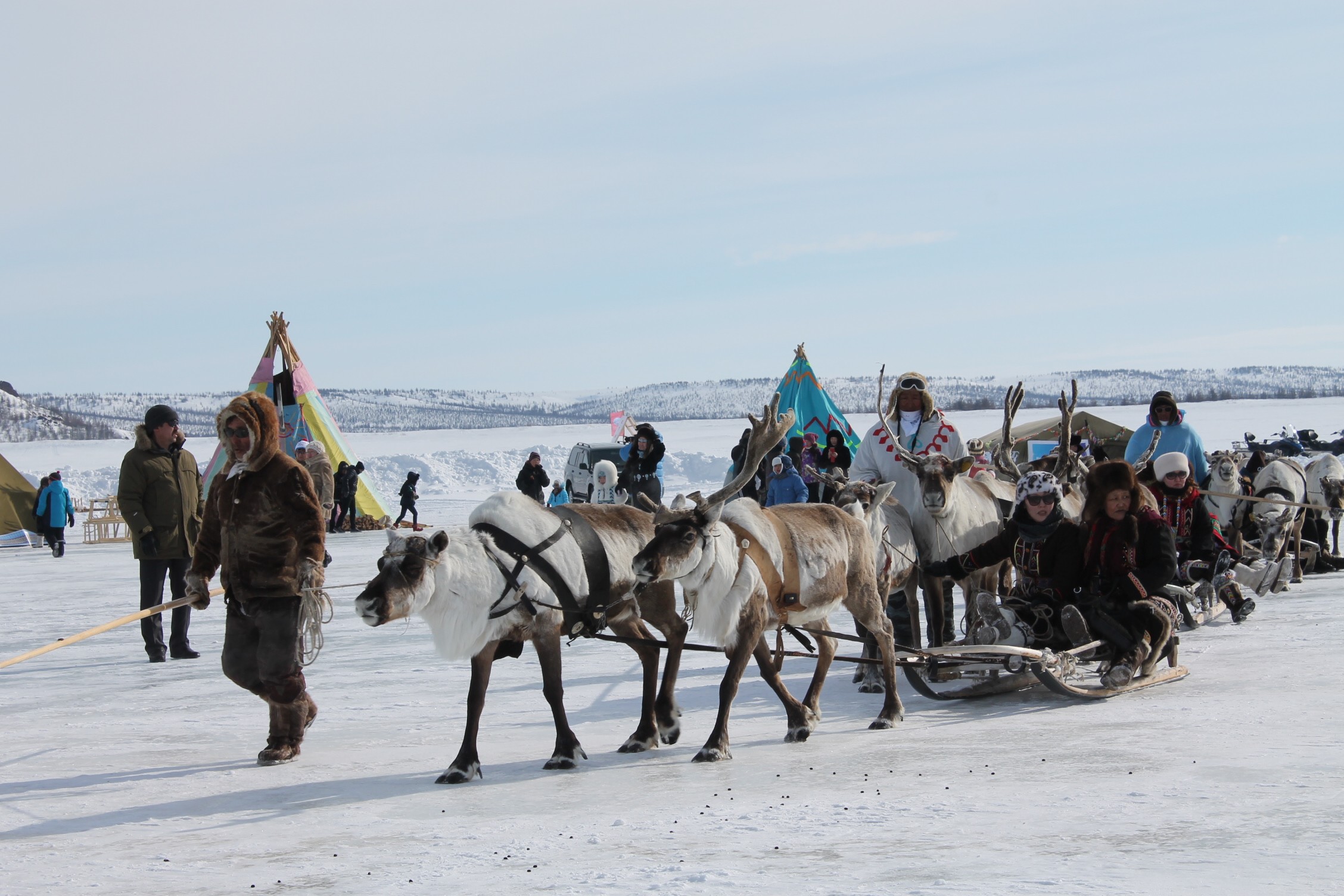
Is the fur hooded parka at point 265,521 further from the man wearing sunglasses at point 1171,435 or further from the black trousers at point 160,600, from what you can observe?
the man wearing sunglasses at point 1171,435

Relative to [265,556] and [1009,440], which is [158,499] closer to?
[265,556]

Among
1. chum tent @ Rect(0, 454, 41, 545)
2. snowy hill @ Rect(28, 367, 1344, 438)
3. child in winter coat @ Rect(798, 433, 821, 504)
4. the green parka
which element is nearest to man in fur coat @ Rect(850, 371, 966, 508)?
child in winter coat @ Rect(798, 433, 821, 504)

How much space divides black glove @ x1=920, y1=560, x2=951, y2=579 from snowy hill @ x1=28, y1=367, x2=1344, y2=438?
11579 cm

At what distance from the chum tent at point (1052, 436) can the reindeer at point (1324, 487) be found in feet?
31.4

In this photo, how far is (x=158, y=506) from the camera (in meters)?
9.10

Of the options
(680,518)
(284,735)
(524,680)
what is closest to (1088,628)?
(680,518)

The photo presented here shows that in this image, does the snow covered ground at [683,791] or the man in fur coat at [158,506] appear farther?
the man in fur coat at [158,506]

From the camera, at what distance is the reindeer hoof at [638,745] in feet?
19.6

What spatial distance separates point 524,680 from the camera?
822 cm

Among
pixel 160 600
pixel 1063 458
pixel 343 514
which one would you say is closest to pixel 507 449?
pixel 343 514

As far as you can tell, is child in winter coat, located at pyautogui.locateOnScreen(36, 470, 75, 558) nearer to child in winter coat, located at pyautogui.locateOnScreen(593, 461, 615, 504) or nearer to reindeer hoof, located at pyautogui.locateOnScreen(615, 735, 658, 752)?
child in winter coat, located at pyautogui.locateOnScreen(593, 461, 615, 504)

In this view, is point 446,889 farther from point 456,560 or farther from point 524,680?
point 524,680

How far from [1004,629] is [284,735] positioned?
12.2 ft

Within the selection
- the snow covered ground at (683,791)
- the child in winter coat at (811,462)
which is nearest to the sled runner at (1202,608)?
the snow covered ground at (683,791)
